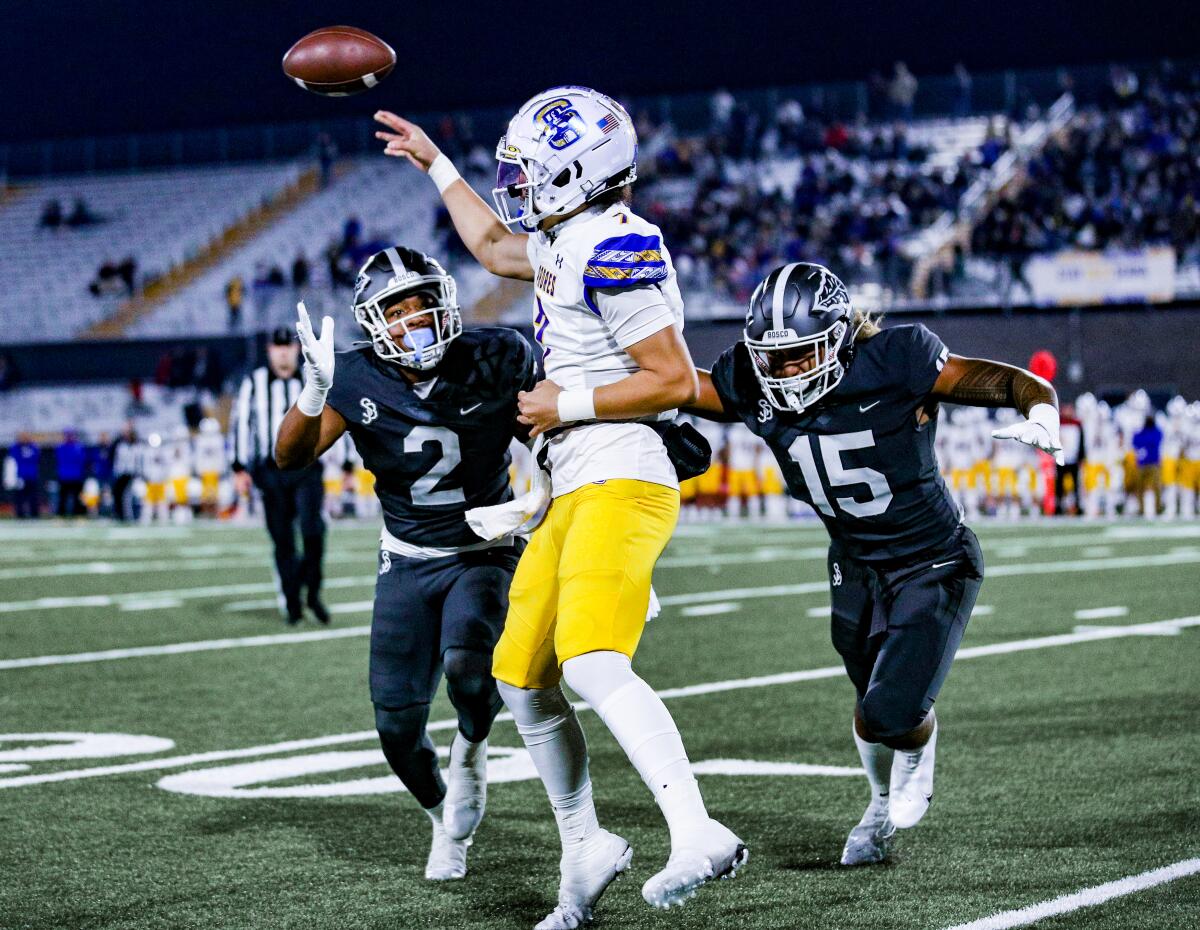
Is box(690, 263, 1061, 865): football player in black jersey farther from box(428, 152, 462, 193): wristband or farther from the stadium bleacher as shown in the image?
the stadium bleacher

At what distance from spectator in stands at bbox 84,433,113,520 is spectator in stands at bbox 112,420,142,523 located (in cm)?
97

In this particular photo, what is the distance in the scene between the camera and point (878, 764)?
4105mm

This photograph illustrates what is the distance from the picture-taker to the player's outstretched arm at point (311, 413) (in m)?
3.82

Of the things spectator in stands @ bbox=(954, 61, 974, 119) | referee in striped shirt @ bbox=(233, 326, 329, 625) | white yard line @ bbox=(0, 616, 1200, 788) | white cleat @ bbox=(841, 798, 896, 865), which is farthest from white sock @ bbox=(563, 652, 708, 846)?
spectator in stands @ bbox=(954, 61, 974, 119)

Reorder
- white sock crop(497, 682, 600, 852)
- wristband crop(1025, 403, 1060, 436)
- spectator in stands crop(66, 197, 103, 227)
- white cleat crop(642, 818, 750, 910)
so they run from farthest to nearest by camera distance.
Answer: spectator in stands crop(66, 197, 103, 227)
wristband crop(1025, 403, 1060, 436)
white sock crop(497, 682, 600, 852)
white cleat crop(642, 818, 750, 910)

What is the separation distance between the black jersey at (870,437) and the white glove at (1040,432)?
368 mm

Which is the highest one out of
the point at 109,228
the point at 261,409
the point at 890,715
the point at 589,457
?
the point at 109,228

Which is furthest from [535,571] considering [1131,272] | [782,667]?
[1131,272]

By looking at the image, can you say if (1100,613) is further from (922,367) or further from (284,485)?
(922,367)

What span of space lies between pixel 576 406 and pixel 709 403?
60 cm

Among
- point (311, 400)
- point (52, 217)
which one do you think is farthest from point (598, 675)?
point (52, 217)

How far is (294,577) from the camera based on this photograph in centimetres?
935

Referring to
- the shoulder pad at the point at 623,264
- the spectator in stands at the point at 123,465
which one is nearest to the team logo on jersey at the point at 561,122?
the shoulder pad at the point at 623,264

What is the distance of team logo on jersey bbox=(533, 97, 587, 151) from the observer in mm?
3574
